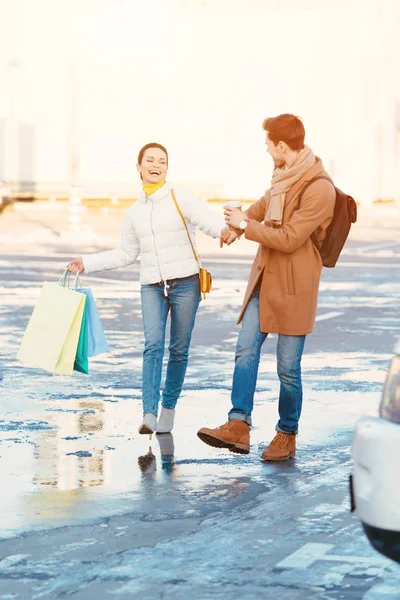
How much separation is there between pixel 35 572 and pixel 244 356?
292cm

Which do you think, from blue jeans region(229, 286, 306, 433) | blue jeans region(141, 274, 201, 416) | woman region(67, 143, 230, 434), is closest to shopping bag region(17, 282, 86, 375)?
woman region(67, 143, 230, 434)

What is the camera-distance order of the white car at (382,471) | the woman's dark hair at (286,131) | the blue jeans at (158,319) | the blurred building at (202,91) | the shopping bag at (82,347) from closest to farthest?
the white car at (382,471), the woman's dark hair at (286,131), the blue jeans at (158,319), the shopping bag at (82,347), the blurred building at (202,91)

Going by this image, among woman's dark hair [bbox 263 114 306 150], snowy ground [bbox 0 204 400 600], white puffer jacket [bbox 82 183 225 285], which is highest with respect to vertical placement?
woman's dark hair [bbox 263 114 306 150]

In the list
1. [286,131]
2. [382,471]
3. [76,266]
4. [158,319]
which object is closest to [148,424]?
[158,319]

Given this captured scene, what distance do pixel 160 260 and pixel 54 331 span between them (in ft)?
2.57

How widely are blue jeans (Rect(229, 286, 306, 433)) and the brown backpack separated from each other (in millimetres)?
453

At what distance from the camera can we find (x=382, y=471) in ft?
17.6

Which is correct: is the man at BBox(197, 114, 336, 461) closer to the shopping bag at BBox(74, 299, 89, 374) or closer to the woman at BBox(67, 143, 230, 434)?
the woman at BBox(67, 143, 230, 434)

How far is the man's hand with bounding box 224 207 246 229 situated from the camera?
350 inches

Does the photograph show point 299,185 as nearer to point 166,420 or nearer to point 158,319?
point 158,319

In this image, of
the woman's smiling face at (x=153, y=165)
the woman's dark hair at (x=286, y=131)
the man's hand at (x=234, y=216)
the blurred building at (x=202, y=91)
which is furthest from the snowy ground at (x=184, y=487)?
the blurred building at (x=202, y=91)

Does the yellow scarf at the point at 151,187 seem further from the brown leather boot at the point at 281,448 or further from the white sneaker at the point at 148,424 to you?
the brown leather boot at the point at 281,448

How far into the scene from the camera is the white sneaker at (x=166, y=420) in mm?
9734

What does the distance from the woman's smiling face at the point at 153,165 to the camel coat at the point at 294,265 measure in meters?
0.92
